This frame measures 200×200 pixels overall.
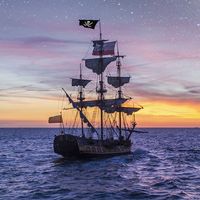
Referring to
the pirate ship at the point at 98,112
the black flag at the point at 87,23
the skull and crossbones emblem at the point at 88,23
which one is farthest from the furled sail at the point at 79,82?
the skull and crossbones emblem at the point at 88,23

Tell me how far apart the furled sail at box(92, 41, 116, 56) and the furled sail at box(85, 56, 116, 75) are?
3.95 ft

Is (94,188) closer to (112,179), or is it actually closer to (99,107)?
(112,179)

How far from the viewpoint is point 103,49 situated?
85250mm

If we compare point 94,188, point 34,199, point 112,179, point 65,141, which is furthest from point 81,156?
point 34,199

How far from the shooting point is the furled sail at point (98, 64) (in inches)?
3351

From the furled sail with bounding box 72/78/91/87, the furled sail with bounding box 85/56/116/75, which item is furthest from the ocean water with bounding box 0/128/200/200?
the furled sail with bounding box 85/56/116/75

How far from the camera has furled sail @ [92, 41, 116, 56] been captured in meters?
85.2

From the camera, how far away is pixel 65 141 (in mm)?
70812

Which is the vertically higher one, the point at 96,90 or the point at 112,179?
the point at 96,90

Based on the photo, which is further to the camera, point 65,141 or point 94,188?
point 65,141

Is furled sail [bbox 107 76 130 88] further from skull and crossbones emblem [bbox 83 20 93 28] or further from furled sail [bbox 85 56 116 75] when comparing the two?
skull and crossbones emblem [bbox 83 20 93 28]

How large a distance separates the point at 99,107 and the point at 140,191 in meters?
46.4

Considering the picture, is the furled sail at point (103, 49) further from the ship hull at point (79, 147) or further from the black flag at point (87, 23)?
the black flag at point (87, 23)

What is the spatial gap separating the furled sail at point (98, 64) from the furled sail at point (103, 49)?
3.95ft
